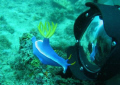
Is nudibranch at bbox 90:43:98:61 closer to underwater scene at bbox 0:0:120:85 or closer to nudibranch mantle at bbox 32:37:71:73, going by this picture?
underwater scene at bbox 0:0:120:85

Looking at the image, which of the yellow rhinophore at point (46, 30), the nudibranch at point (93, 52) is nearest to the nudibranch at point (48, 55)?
the yellow rhinophore at point (46, 30)

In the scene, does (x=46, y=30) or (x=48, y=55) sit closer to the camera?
(x=48, y=55)

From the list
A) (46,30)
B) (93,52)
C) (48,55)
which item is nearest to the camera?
(48,55)

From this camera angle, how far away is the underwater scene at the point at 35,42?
199 centimetres

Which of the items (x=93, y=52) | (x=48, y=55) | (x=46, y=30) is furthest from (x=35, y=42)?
(x=93, y=52)

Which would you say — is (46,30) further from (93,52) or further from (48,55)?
(93,52)

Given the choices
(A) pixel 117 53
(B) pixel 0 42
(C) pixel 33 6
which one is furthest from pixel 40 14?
(A) pixel 117 53

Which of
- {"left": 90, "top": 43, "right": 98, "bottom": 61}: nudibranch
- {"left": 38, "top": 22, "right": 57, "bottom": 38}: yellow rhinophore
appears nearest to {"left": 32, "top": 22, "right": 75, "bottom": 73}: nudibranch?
{"left": 38, "top": 22, "right": 57, "bottom": 38}: yellow rhinophore

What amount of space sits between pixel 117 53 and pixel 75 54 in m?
1.28

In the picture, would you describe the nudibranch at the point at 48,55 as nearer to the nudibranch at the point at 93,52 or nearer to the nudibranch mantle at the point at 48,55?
the nudibranch mantle at the point at 48,55

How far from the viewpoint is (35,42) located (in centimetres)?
214

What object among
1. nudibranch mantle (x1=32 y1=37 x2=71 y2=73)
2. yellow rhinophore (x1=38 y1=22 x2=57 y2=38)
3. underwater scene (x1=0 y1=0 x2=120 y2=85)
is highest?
yellow rhinophore (x1=38 y1=22 x2=57 y2=38)

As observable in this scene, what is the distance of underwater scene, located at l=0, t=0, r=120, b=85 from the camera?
1.99 m

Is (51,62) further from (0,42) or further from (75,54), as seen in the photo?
(0,42)
